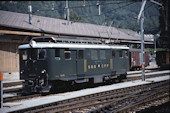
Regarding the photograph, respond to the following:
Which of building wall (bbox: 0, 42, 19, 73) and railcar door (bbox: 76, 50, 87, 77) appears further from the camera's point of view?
building wall (bbox: 0, 42, 19, 73)

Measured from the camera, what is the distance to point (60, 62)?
44.8 ft

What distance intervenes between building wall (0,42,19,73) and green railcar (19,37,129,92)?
9.07m

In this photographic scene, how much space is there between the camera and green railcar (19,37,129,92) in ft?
43.2

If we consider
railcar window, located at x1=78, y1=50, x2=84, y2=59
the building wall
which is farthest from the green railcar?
the building wall

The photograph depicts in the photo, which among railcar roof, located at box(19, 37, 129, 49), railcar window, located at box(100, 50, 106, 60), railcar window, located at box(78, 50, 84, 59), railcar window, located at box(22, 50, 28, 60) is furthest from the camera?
railcar window, located at box(100, 50, 106, 60)

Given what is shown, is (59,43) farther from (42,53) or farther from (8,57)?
(8,57)

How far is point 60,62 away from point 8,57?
38.4 feet

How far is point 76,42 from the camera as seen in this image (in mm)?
15094

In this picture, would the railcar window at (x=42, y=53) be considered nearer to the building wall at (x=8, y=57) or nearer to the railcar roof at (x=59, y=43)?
the railcar roof at (x=59, y=43)

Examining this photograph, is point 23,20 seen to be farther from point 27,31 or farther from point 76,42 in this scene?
point 76,42

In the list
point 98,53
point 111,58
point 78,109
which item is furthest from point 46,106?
point 111,58

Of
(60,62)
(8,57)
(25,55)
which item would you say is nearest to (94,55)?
(60,62)

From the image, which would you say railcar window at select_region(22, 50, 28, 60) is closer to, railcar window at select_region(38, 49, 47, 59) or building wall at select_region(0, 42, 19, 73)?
railcar window at select_region(38, 49, 47, 59)

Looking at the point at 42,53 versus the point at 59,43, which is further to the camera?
the point at 59,43
